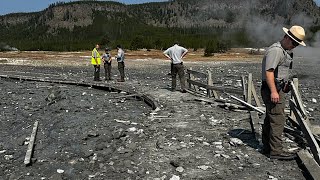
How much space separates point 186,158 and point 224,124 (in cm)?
274

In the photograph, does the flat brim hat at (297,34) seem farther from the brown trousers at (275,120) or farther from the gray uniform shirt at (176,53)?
the gray uniform shirt at (176,53)

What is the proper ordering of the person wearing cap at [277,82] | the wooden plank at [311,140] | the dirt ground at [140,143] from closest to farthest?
the wooden plank at [311,140], the person wearing cap at [277,82], the dirt ground at [140,143]

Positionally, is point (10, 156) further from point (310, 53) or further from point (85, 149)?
point (310, 53)

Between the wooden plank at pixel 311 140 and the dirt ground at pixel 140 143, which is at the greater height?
the wooden plank at pixel 311 140

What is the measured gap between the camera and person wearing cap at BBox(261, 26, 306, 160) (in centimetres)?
659

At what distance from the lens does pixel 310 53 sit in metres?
15.2

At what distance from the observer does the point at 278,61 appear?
21.8 ft

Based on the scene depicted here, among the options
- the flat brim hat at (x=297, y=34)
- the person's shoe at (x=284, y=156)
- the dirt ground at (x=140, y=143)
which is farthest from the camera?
the person's shoe at (x=284, y=156)

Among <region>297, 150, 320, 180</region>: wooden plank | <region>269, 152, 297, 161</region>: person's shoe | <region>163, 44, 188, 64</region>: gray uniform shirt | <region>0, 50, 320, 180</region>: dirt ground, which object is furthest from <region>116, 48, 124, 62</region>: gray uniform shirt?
<region>297, 150, 320, 180</region>: wooden plank

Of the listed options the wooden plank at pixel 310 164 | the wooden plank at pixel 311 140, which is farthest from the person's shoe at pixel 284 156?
the wooden plank at pixel 311 140

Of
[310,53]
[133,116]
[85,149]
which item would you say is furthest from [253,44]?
[85,149]

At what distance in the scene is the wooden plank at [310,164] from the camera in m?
5.99

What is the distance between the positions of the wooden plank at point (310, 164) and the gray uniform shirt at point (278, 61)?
1.23 metres

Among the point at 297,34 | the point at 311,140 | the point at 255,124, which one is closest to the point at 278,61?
the point at 297,34
